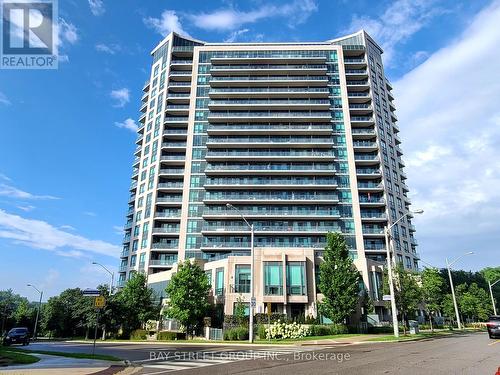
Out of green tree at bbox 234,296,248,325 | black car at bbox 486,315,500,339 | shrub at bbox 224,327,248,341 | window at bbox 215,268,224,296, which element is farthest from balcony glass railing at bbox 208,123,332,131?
black car at bbox 486,315,500,339

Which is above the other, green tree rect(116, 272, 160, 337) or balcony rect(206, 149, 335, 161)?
balcony rect(206, 149, 335, 161)

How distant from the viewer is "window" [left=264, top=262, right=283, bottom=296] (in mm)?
47906

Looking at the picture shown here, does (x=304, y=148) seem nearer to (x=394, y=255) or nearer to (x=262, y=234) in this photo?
(x=262, y=234)

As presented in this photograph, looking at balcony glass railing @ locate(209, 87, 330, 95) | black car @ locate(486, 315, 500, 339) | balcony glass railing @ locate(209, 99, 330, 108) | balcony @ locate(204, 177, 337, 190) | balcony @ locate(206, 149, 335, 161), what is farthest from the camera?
balcony glass railing @ locate(209, 87, 330, 95)

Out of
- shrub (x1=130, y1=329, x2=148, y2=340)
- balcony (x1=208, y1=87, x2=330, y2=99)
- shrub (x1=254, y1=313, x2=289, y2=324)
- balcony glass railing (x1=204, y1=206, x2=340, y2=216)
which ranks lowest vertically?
shrub (x1=130, y1=329, x2=148, y2=340)

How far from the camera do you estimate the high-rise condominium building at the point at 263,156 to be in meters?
71.4

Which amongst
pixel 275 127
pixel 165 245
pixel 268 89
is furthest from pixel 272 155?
pixel 165 245

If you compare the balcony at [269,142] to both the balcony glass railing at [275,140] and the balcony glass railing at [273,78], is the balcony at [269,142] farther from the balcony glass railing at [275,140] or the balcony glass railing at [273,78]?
the balcony glass railing at [273,78]

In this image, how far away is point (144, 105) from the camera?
93562 millimetres

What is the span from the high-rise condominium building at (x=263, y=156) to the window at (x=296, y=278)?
14451 mm

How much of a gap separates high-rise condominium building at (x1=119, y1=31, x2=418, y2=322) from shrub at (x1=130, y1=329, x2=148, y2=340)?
15.8 metres

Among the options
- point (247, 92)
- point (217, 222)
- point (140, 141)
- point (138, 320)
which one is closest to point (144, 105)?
point (140, 141)

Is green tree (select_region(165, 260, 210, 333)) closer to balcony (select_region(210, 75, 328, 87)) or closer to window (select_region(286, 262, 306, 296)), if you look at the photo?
window (select_region(286, 262, 306, 296))

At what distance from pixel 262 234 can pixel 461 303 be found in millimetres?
39428
